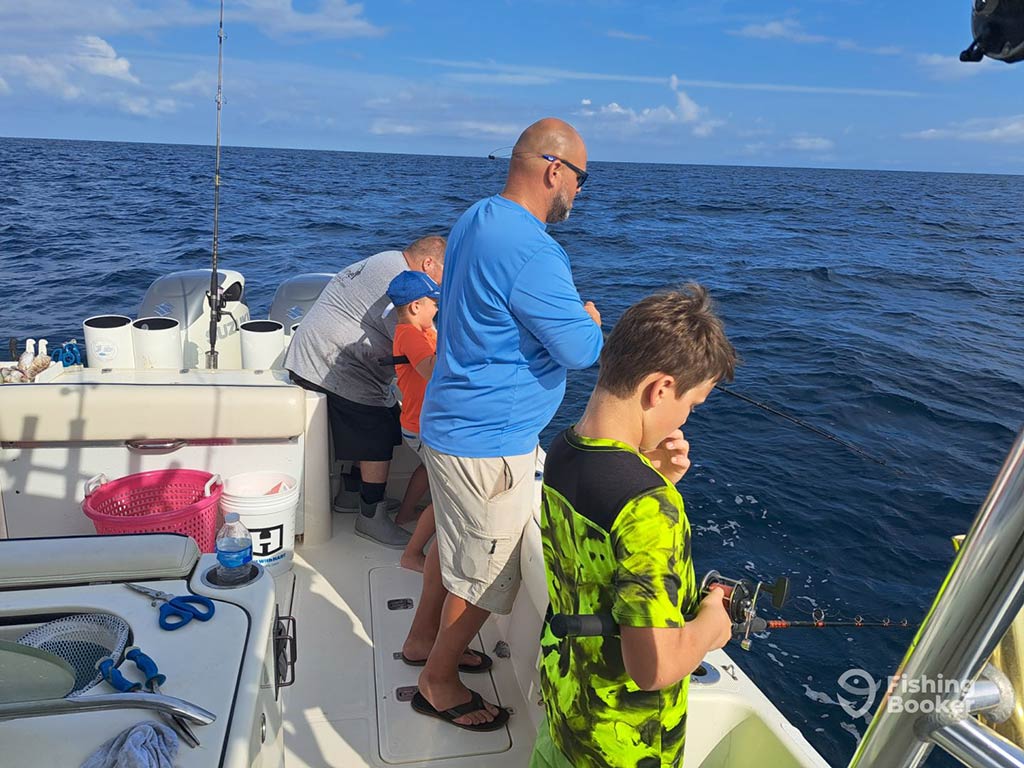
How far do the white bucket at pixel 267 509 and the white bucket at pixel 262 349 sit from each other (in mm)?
855

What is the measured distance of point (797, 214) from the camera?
101 feet

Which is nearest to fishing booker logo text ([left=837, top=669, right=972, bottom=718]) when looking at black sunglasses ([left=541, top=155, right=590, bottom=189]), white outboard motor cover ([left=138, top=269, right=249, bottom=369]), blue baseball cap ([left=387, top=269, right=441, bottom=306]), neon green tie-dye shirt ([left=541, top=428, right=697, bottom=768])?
neon green tie-dye shirt ([left=541, top=428, right=697, bottom=768])

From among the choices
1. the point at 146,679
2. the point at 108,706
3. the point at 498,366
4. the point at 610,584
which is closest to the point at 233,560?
the point at 146,679

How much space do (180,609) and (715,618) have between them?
3.43 feet

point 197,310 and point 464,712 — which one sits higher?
point 197,310

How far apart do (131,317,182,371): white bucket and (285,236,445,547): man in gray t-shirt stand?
77cm

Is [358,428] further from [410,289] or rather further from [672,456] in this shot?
[672,456]

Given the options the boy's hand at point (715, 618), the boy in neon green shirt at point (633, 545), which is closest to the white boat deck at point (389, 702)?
the boy in neon green shirt at point (633, 545)

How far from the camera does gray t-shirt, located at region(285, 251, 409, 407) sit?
3.10 meters

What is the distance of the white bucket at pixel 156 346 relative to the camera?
11.6ft

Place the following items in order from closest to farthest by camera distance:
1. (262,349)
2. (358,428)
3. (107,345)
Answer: (358,428) < (107,345) < (262,349)

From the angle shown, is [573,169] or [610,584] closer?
[610,584]

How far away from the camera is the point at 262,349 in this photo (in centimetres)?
381

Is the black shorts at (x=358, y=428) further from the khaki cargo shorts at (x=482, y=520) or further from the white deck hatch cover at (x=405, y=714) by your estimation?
the khaki cargo shorts at (x=482, y=520)
